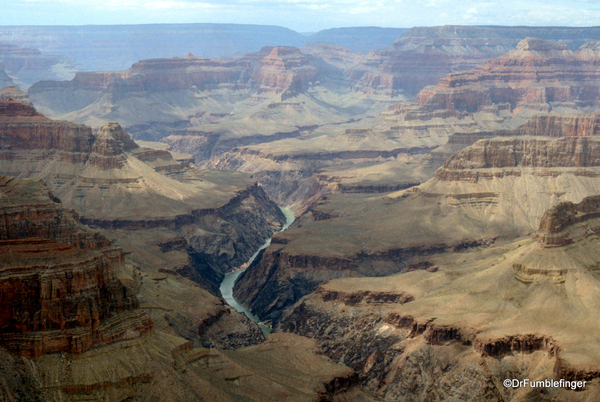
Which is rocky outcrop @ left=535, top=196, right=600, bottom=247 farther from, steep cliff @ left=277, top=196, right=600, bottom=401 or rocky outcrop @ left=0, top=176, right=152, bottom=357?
rocky outcrop @ left=0, top=176, right=152, bottom=357

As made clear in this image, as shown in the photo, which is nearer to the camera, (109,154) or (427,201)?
(427,201)

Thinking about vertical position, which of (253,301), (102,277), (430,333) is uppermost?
(102,277)

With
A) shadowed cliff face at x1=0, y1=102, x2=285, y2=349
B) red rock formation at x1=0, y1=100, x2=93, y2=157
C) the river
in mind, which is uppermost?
red rock formation at x1=0, y1=100, x2=93, y2=157

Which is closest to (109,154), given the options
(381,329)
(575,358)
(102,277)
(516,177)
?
(516,177)

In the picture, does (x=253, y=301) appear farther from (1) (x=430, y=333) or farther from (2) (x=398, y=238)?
(1) (x=430, y=333)

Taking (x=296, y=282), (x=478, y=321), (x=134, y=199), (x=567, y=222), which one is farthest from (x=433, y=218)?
(x=478, y=321)

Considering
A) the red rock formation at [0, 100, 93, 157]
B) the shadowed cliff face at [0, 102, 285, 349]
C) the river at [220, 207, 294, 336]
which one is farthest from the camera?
the red rock formation at [0, 100, 93, 157]

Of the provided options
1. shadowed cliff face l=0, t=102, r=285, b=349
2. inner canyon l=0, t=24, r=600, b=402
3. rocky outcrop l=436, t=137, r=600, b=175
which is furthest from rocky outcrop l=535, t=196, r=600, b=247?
shadowed cliff face l=0, t=102, r=285, b=349

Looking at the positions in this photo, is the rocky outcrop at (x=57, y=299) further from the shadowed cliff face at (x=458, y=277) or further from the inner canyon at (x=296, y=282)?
the shadowed cliff face at (x=458, y=277)

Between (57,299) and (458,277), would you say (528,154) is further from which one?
(57,299)
